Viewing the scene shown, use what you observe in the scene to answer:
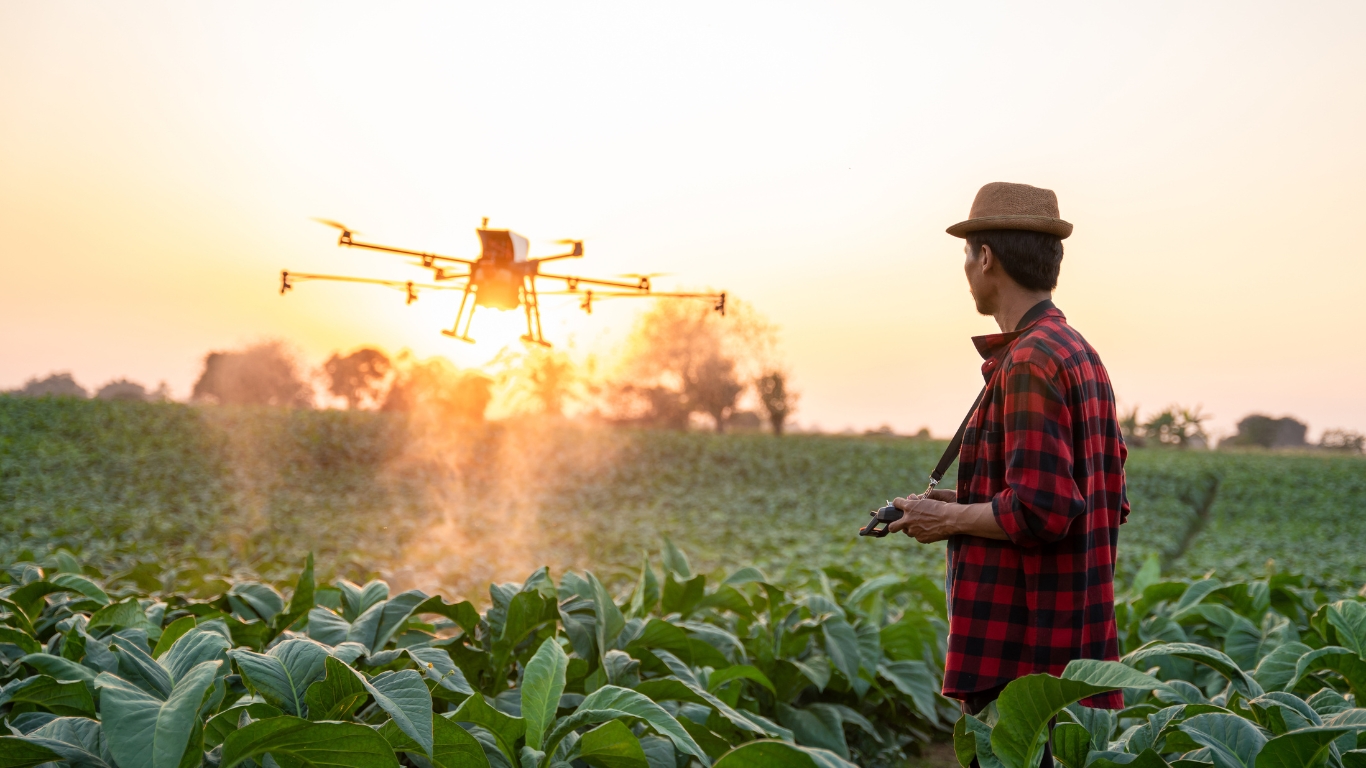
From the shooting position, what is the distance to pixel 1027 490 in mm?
1795

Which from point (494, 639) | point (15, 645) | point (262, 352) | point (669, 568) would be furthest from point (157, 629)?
point (262, 352)

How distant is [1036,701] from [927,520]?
1.52ft

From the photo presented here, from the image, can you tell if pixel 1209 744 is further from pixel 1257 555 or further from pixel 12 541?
pixel 1257 555

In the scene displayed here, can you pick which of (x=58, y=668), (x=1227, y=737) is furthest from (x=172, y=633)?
(x=1227, y=737)

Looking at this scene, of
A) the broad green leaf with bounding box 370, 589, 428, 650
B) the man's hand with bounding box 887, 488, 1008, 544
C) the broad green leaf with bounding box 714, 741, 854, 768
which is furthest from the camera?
the broad green leaf with bounding box 370, 589, 428, 650

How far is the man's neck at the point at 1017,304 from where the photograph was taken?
2053mm

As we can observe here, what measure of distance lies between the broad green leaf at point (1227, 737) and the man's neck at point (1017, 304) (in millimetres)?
880

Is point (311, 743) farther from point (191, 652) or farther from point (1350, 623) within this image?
point (1350, 623)

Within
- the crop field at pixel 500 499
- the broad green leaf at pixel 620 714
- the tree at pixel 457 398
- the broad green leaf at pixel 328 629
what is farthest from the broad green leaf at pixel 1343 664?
the tree at pixel 457 398

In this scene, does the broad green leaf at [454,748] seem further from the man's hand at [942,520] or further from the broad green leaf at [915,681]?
the broad green leaf at [915,681]

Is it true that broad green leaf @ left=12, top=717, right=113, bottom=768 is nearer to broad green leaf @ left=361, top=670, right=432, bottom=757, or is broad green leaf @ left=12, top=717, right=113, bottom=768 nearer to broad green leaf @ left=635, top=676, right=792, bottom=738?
broad green leaf @ left=361, top=670, right=432, bottom=757

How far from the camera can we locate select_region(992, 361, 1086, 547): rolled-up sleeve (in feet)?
5.87

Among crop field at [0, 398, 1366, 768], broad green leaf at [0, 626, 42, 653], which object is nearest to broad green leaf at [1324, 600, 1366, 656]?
crop field at [0, 398, 1366, 768]

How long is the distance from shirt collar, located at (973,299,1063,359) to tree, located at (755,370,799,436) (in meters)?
27.6
